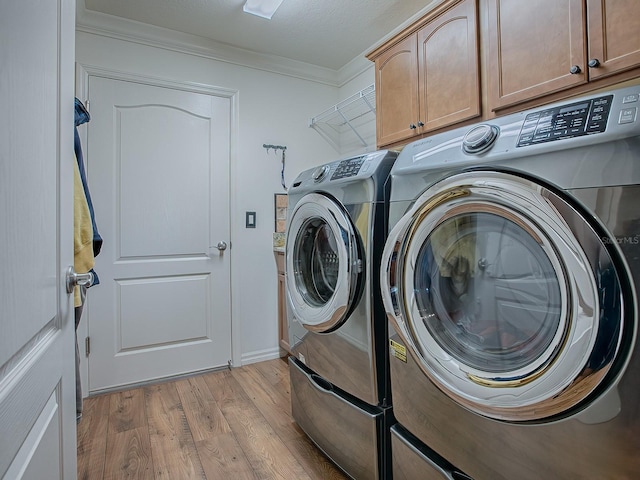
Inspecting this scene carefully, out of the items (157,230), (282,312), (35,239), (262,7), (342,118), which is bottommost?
(282,312)

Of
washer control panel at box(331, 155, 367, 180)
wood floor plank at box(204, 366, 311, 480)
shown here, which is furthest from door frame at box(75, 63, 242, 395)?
washer control panel at box(331, 155, 367, 180)

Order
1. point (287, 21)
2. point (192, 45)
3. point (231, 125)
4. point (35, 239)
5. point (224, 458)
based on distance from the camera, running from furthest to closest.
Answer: point (231, 125), point (192, 45), point (287, 21), point (224, 458), point (35, 239)

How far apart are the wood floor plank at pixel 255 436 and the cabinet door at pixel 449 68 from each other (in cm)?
168

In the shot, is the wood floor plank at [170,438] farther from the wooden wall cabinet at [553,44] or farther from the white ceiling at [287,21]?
the white ceiling at [287,21]

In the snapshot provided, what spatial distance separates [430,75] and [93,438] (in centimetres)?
245

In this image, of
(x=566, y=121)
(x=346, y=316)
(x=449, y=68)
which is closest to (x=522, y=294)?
(x=566, y=121)

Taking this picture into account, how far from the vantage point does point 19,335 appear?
1.64ft

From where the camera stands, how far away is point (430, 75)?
169 centimetres

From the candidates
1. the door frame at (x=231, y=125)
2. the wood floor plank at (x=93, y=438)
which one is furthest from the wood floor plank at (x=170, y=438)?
the door frame at (x=231, y=125)

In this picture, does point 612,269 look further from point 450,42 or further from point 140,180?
point 140,180

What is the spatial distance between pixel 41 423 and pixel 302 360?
1.15m

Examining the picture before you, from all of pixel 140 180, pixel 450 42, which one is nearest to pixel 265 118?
pixel 140 180

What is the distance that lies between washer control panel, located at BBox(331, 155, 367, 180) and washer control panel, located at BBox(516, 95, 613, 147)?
0.63 m

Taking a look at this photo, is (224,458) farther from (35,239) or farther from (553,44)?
(553,44)
